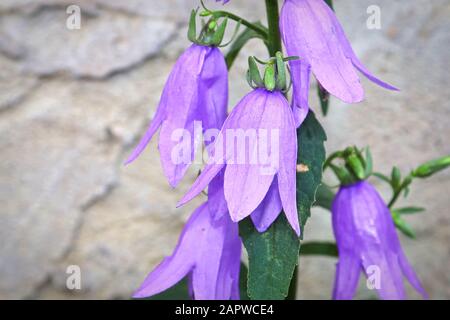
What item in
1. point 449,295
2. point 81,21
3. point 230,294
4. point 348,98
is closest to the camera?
point 348,98

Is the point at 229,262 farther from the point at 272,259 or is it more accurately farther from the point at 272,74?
the point at 272,74

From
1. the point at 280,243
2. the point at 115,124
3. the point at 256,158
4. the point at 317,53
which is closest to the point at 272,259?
the point at 280,243

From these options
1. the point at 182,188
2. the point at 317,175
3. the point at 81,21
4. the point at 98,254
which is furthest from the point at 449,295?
the point at 81,21

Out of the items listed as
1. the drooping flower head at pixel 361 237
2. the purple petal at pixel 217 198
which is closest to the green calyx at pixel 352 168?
the drooping flower head at pixel 361 237

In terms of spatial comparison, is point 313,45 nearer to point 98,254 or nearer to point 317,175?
point 317,175

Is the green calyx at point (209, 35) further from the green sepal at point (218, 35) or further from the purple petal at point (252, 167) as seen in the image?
the purple petal at point (252, 167)

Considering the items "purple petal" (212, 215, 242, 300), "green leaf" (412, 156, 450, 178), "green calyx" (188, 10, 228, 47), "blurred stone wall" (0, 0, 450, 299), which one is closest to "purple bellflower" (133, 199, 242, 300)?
"purple petal" (212, 215, 242, 300)
